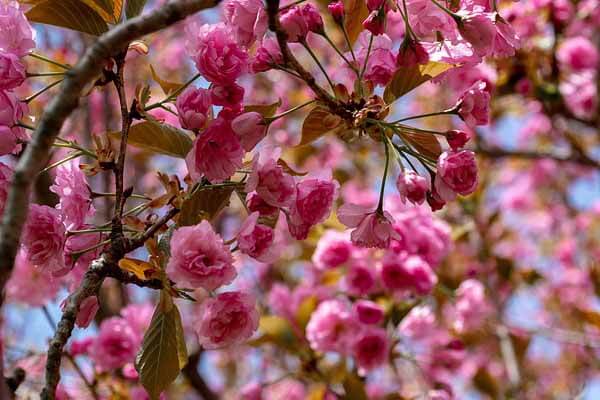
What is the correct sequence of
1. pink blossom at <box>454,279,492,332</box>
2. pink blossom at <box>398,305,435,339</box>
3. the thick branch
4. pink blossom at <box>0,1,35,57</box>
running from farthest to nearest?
pink blossom at <box>454,279,492,332</box>
pink blossom at <box>398,305,435,339</box>
pink blossom at <box>0,1,35,57</box>
the thick branch

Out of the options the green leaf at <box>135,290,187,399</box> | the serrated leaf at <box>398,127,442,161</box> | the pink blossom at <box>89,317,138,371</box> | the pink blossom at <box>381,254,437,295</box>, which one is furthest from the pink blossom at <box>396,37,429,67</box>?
the pink blossom at <box>89,317,138,371</box>

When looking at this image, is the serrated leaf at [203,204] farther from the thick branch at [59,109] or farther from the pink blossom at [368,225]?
the thick branch at [59,109]

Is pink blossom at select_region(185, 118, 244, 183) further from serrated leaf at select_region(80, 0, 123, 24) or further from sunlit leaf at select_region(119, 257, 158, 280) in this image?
serrated leaf at select_region(80, 0, 123, 24)

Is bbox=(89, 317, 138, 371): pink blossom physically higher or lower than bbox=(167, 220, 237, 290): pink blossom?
lower

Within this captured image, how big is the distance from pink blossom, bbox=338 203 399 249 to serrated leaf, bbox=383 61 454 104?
20 centimetres

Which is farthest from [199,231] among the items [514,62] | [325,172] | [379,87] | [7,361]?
[514,62]

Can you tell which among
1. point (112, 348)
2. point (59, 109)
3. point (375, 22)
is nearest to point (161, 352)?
point (59, 109)

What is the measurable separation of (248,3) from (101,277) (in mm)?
477

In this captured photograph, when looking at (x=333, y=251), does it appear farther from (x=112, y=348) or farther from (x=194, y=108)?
(x=194, y=108)

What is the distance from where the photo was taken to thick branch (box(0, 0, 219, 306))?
2.24 feet

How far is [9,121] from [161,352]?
0.44m

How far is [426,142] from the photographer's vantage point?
1.22 metres

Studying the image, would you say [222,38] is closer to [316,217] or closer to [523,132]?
[316,217]

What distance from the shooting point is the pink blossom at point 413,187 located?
3.84ft
